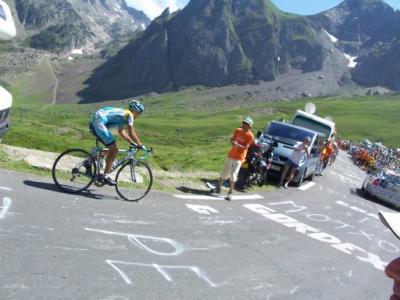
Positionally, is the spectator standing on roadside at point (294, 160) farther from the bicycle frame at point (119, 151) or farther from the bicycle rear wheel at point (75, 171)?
the bicycle rear wheel at point (75, 171)

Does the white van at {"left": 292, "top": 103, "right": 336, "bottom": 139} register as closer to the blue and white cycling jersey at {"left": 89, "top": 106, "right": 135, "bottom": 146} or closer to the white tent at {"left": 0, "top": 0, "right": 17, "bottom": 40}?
the blue and white cycling jersey at {"left": 89, "top": 106, "right": 135, "bottom": 146}

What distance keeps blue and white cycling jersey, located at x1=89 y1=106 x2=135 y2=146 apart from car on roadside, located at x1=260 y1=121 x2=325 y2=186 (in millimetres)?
8966

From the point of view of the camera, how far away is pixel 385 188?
907 inches

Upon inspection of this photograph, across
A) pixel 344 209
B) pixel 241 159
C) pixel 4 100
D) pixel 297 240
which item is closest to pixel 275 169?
pixel 344 209

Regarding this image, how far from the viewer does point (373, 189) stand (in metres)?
23.3

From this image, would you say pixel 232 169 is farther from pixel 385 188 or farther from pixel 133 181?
pixel 385 188

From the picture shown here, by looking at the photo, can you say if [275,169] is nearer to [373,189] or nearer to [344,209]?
[344,209]

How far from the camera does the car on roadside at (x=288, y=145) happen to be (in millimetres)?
19422

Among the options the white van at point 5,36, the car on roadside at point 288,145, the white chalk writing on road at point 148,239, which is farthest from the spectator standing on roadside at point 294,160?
the white van at point 5,36

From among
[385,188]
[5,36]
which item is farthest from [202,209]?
[385,188]

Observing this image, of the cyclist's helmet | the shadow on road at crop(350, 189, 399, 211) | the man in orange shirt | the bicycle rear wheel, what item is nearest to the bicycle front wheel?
the bicycle rear wheel

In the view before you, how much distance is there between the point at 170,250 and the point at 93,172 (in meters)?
3.47

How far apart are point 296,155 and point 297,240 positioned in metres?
8.62

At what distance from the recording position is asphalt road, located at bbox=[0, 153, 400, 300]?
630 centimetres
